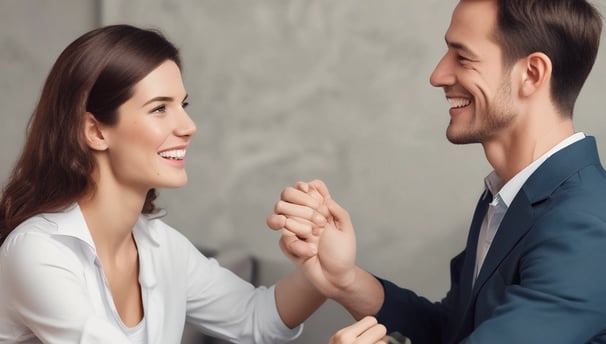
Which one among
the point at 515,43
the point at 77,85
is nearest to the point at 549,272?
the point at 515,43

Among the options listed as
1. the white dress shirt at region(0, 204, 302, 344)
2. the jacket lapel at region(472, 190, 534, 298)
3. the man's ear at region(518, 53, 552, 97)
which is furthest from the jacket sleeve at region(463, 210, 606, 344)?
the white dress shirt at region(0, 204, 302, 344)

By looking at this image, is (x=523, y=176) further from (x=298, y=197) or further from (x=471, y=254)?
(x=298, y=197)

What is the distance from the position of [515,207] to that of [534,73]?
236 millimetres

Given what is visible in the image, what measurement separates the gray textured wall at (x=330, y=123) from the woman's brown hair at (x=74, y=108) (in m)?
0.64

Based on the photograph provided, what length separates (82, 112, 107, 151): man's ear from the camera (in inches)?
68.4

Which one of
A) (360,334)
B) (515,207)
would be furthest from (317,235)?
(515,207)

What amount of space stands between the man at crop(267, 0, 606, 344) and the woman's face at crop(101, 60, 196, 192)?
0.80 feet

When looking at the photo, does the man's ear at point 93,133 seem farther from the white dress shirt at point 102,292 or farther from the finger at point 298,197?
the finger at point 298,197

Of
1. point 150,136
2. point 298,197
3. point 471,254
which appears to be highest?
point 150,136

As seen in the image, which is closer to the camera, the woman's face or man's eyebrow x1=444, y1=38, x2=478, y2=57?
man's eyebrow x1=444, y1=38, x2=478, y2=57

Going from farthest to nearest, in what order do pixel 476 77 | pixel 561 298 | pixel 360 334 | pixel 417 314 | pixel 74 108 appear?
pixel 417 314 → pixel 74 108 → pixel 476 77 → pixel 360 334 → pixel 561 298

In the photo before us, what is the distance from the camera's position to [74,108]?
1.71 metres

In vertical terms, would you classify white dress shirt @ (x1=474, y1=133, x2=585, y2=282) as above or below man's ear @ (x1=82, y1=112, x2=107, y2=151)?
below

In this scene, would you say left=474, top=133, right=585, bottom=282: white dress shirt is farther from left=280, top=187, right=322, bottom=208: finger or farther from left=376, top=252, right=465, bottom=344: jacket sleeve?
left=280, top=187, right=322, bottom=208: finger
